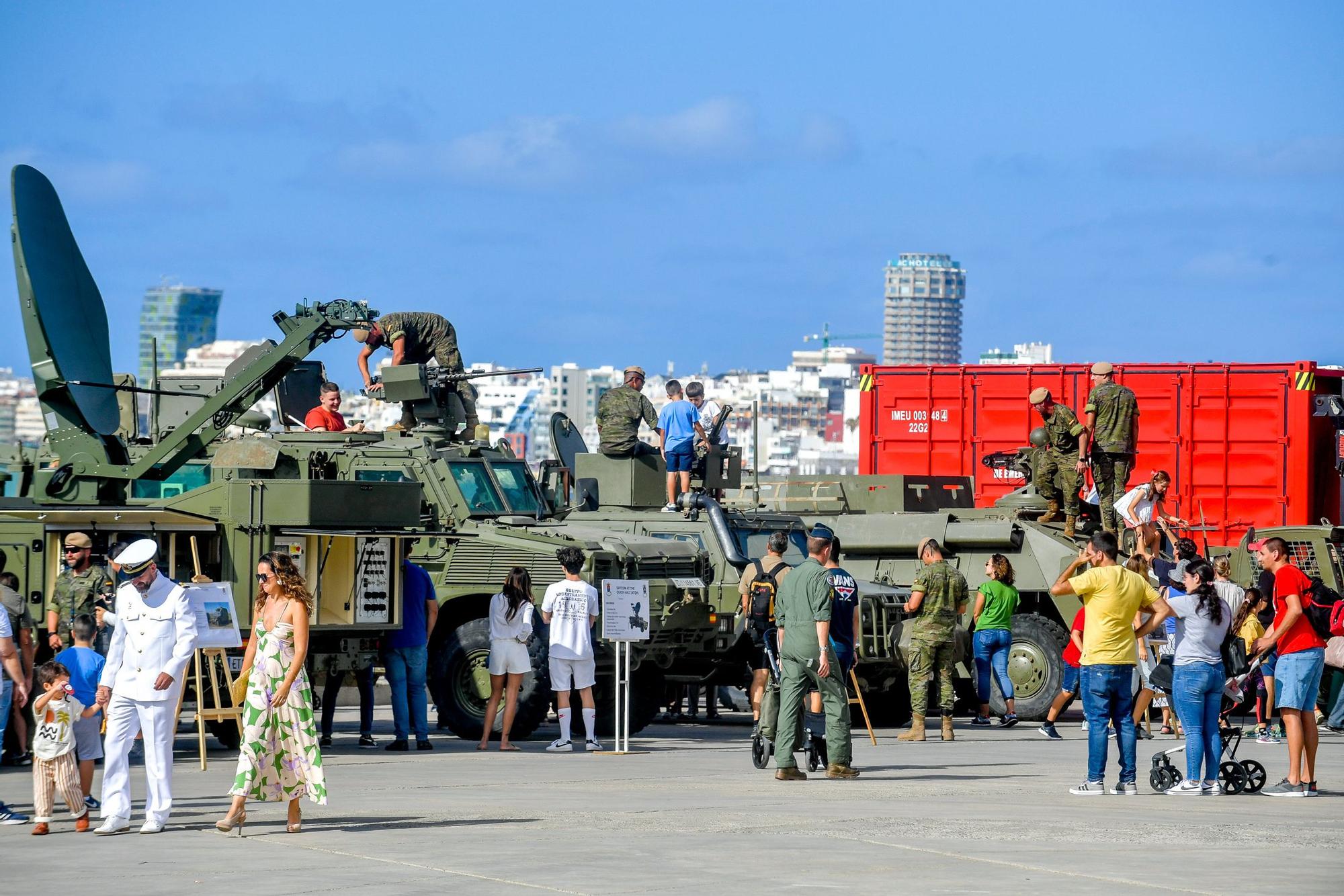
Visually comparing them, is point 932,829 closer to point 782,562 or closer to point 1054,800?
point 1054,800

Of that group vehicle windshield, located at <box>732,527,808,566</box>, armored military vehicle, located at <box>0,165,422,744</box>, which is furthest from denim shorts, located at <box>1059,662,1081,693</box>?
armored military vehicle, located at <box>0,165,422,744</box>

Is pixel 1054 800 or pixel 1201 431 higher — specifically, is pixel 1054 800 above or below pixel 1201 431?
below

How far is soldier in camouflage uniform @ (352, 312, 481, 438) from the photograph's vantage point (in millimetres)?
20062

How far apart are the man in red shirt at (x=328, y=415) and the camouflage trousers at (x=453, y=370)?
0.61 metres

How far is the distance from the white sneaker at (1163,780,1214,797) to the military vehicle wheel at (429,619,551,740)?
221 inches

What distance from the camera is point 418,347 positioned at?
20.4 meters

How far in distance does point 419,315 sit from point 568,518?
2577 mm

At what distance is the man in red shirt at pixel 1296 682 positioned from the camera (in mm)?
Answer: 12891

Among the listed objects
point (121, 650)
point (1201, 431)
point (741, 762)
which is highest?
point (1201, 431)

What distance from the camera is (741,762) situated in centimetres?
1528

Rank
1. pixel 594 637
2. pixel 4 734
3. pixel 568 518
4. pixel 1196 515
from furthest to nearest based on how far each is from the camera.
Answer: pixel 1196 515 < pixel 568 518 < pixel 594 637 < pixel 4 734

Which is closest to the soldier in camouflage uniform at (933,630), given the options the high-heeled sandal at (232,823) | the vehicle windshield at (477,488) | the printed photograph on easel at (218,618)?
the vehicle windshield at (477,488)

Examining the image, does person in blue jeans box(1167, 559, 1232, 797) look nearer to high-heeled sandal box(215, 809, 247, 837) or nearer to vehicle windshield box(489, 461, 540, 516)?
→ high-heeled sandal box(215, 809, 247, 837)

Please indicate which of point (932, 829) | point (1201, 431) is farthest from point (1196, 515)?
point (932, 829)
